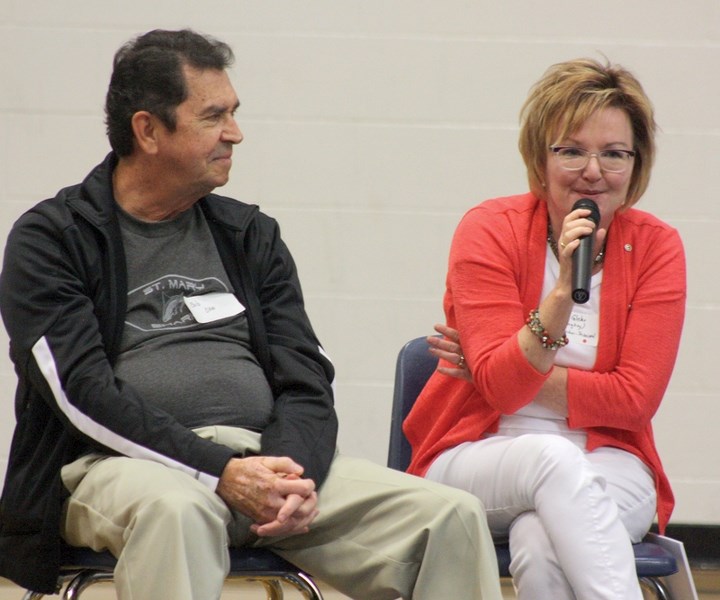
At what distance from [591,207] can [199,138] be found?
76cm

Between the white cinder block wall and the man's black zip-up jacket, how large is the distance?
1.26m

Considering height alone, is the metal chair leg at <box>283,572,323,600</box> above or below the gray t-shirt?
below

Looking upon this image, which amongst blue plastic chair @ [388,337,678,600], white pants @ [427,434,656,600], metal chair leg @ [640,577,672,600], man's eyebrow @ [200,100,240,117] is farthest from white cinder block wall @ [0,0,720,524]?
metal chair leg @ [640,577,672,600]

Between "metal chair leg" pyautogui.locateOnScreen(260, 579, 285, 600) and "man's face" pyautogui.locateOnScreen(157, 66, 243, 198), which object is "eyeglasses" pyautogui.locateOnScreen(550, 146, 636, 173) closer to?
"man's face" pyautogui.locateOnScreen(157, 66, 243, 198)

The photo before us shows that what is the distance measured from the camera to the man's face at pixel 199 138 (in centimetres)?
221

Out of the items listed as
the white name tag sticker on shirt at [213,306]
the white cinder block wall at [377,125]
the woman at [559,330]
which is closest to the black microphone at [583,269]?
the woman at [559,330]

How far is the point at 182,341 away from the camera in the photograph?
7.06ft

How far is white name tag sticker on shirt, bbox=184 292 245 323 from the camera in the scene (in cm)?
217

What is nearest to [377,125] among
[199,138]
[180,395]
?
[199,138]

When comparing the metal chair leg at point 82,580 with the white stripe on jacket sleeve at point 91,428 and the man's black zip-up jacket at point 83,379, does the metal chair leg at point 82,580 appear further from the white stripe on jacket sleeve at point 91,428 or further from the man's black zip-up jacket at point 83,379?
the white stripe on jacket sleeve at point 91,428

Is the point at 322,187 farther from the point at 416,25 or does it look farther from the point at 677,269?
the point at 677,269

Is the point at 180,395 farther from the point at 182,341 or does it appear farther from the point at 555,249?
the point at 555,249

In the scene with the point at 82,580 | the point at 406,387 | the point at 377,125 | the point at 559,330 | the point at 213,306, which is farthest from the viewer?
the point at 377,125

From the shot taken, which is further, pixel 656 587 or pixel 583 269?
pixel 656 587
